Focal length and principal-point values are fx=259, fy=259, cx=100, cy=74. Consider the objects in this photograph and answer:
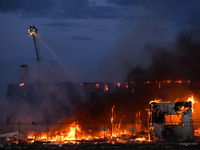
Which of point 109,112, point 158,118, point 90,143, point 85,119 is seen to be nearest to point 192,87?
point 109,112

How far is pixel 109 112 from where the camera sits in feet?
162

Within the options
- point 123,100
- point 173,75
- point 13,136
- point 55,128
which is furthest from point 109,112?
point 13,136

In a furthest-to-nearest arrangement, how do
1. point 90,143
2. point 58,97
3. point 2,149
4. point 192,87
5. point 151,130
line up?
point 192,87, point 58,97, point 151,130, point 90,143, point 2,149

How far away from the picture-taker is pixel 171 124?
27.0 m

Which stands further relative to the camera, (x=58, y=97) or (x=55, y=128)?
(x=58, y=97)

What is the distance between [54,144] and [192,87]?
138 ft

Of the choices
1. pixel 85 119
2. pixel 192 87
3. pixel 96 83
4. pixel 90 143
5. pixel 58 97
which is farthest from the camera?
pixel 96 83

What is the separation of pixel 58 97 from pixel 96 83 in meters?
14.9

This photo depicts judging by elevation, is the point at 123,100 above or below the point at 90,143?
above

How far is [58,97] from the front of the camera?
53.5m

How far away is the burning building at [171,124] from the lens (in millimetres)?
26578

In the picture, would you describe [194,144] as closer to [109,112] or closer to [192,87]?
[109,112]

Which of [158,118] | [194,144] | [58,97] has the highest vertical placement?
[58,97]

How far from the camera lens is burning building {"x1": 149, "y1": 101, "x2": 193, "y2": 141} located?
26578 millimetres
